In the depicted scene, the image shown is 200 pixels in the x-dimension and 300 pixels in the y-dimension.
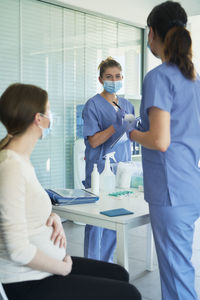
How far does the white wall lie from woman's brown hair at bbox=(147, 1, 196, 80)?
8.09 ft

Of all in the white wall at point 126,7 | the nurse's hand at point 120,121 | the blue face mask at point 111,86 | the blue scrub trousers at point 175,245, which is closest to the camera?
the blue scrub trousers at point 175,245

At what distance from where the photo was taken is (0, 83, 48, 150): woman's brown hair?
1242 mm

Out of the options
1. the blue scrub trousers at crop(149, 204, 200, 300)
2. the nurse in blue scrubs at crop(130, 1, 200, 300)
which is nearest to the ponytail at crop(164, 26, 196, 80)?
the nurse in blue scrubs at crop(130, 1, 200, 300)

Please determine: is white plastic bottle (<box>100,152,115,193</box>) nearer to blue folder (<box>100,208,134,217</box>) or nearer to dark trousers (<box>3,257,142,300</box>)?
blue folder (<box>100,208,134,217</box>)

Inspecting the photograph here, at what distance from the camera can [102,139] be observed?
224cm

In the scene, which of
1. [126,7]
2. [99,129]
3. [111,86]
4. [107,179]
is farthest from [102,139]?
[126,7]

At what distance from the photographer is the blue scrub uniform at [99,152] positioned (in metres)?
2.30

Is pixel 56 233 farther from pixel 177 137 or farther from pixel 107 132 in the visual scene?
pixel 107 132

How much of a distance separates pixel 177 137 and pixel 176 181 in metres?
0.17

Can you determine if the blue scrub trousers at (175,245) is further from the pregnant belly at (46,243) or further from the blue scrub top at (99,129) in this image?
the blue scrub top at (99,129)

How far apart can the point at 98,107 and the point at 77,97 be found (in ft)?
5.59

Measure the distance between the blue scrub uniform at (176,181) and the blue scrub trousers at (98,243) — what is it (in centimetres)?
83

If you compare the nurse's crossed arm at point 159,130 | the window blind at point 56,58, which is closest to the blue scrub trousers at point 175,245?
the nurse's crossed arm at point 159,130

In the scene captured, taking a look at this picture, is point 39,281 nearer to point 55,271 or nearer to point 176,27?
point 55,271
